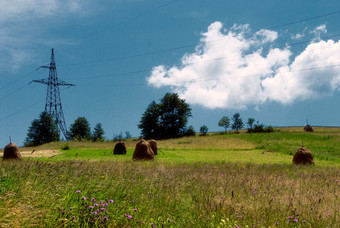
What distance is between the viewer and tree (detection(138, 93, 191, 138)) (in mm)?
79750

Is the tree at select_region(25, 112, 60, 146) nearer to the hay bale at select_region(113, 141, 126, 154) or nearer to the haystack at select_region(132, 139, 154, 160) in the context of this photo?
the hay bale at select_region(113, 141, 126, 154)

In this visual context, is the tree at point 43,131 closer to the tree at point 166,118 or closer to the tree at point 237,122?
the tree at point 166,118

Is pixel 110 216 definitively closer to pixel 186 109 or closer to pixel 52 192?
pixel 52 192

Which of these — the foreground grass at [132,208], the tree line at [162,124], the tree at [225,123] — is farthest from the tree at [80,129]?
the foreground grass at [132,208]

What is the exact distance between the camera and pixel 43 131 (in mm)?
64562

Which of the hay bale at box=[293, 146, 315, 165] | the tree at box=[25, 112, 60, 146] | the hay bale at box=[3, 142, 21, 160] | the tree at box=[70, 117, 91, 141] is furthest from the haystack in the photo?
the tree at box=[70, 117, 91, 141]

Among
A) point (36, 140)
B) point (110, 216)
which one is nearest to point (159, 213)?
point (110, 216)

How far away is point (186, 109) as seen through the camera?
83.9 metres

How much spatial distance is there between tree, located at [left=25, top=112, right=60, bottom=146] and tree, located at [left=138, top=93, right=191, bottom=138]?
84.7 feet

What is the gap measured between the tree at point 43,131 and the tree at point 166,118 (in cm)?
2583

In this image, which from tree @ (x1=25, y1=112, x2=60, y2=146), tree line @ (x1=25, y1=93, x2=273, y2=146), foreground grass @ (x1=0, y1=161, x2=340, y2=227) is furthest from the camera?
tree line @ (x1=25, y1=93, x2=273, y2=146)

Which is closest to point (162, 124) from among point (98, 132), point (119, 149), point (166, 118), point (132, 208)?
point (166, 118)

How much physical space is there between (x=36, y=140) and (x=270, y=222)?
70.3 metres

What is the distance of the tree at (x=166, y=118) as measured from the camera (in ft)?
262
